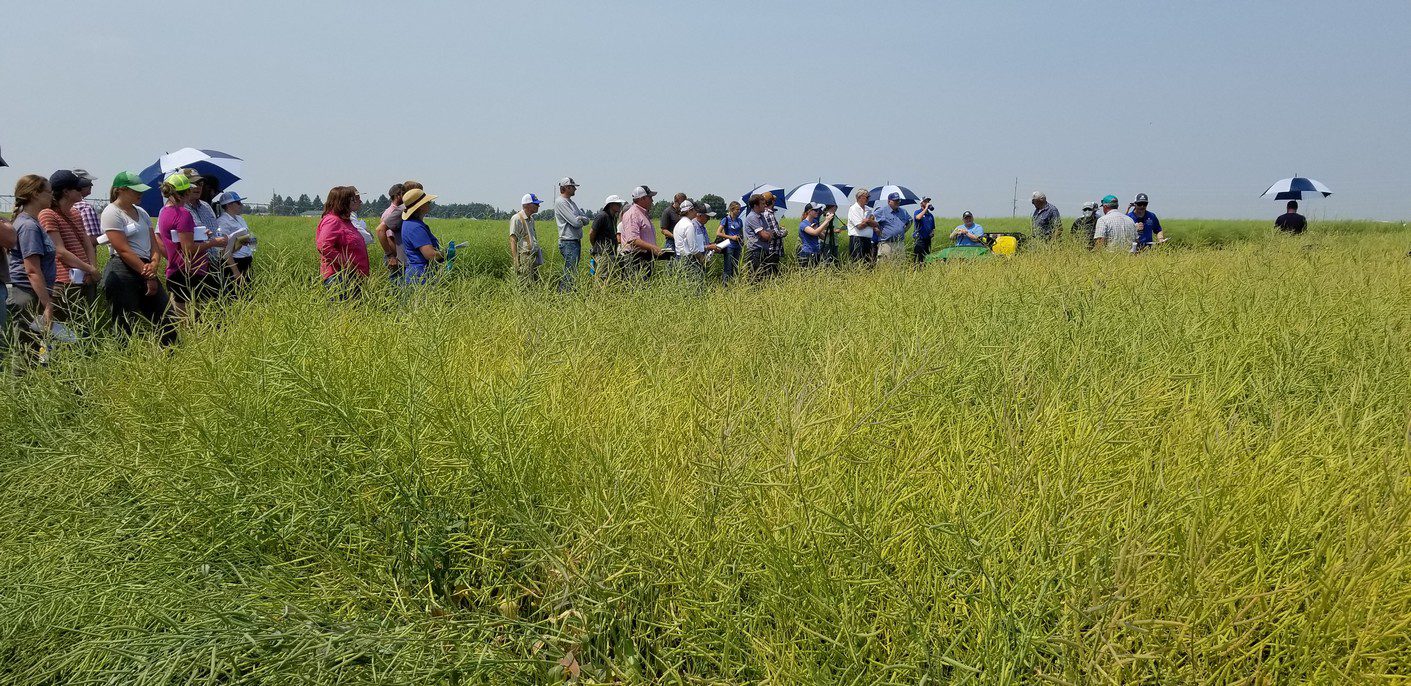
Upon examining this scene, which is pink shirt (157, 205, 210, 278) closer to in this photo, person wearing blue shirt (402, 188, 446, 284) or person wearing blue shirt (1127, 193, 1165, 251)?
person wearing blue shirt (402, 188, 446, 284)

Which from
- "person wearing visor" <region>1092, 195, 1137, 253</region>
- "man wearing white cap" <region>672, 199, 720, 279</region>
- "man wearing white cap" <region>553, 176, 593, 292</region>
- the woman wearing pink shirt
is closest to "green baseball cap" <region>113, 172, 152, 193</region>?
the woman wearing pink shirt

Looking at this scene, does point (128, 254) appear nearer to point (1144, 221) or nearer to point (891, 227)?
point (891, 227)

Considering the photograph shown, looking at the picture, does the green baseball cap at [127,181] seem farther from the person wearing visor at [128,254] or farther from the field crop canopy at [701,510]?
the field crop canopy at [701,510]

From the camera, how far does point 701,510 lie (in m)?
1.95

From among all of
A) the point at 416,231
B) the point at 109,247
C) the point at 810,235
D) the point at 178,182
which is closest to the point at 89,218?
the point at 109,247

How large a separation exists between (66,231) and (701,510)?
5.91m

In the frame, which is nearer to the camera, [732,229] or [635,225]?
[635,225]

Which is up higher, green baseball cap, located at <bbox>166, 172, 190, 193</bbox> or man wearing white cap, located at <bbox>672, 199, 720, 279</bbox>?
green baseball cap, located at <bbox>166, 172, 190, 193</bbox>

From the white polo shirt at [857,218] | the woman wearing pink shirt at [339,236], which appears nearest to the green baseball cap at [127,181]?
the woman wearing pink shirt at [339,236]

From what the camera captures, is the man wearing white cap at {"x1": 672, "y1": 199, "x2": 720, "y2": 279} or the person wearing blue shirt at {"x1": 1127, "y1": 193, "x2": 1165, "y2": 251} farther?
the person wearing blue shirt at {"x1": 1127, "y1": 193, "x2": 1165, "y2": 251}

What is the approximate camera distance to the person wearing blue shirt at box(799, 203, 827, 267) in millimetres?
11547

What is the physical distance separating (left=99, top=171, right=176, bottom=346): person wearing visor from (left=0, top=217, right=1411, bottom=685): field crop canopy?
244 centimetres

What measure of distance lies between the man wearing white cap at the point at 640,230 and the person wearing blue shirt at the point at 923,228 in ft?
17.2

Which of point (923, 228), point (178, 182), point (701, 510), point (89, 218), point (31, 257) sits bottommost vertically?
point (701, 510)
